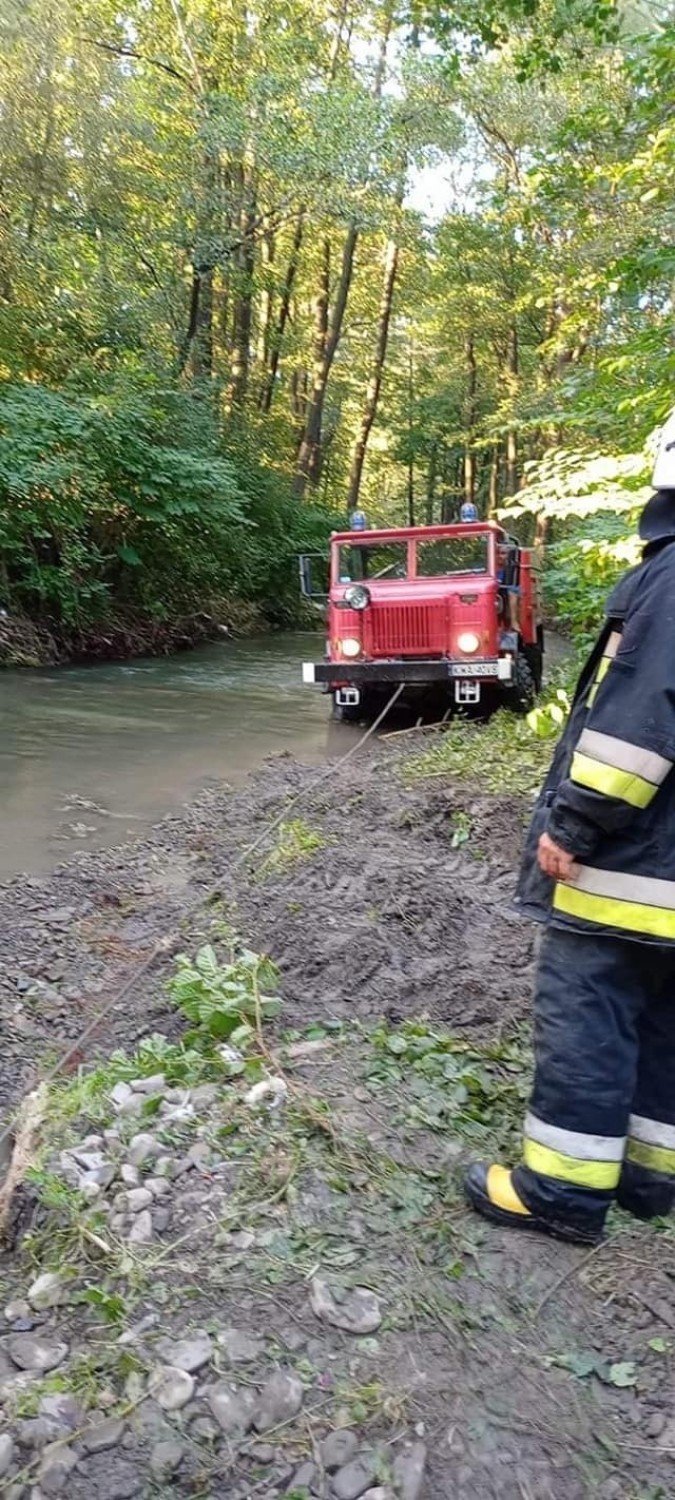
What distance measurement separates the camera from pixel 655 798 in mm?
2154

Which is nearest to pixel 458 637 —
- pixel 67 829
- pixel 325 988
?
pixel 67 829

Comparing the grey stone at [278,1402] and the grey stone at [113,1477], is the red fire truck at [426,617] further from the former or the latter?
the grey stone at [113,1477]

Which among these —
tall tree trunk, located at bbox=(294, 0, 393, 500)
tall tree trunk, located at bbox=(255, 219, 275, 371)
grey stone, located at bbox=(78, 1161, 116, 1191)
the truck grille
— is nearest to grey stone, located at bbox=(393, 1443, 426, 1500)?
grey stone, located at bbox=(78, 1161, 116, 1191)

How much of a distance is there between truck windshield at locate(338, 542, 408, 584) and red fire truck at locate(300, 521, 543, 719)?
0.03ft

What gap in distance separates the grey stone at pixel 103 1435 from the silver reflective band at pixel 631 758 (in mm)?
1523

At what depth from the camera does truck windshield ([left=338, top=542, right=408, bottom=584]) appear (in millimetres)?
10336

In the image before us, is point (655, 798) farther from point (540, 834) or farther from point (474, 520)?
point (474, 520)

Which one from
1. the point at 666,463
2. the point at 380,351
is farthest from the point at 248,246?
the point at 666,463

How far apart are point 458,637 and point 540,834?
24.2 feet

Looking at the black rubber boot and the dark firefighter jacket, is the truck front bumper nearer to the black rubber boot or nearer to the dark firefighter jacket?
the dark firefighter jacket

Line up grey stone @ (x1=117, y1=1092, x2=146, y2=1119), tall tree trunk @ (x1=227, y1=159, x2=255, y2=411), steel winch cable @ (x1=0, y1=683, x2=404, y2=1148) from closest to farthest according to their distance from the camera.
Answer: grey stone @ (x1=117, y1=1092, x2=146, y2=1119) → steel winch cable @ (x1=0, y1=683, x2=404, y2=1148) → tall tree trunk @ (x1=227, y1=159, x2=255, y2=411)

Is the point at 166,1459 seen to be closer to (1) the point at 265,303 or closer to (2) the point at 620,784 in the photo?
(2) the point at 620,784

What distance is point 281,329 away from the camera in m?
27.1

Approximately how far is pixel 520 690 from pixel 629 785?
26.5 ft
